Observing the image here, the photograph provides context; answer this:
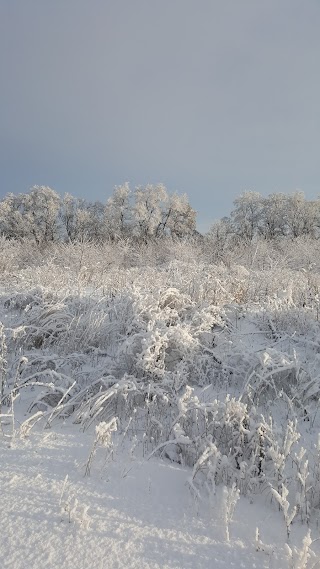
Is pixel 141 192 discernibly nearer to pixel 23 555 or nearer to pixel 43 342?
pixel 43 342

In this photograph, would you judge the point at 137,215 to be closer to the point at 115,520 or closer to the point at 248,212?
the point at 248,212

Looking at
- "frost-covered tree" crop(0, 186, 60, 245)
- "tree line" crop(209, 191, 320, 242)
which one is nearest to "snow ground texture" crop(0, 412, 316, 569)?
"tree line" crop(209, 191, 320, 242)

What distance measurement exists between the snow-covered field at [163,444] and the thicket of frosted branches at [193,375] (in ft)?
0.05

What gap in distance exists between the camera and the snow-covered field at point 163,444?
1.51 meters

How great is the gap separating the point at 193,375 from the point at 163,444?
4.21 ft

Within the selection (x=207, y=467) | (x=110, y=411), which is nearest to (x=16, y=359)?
(x=110, y=411)

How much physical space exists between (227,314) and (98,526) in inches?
126

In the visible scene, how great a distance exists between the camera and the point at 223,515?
5.44 feet

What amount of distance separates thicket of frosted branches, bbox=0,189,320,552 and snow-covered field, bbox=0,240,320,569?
15 millimetres

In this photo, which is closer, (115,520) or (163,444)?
(115,520)

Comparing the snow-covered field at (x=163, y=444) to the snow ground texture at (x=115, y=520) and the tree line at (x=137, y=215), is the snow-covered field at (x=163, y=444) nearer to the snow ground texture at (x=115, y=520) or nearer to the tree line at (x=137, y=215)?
the snow ground texture at (x=115, y=520)

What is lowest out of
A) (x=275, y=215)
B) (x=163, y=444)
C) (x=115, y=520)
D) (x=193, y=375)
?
(x=115, y=520)

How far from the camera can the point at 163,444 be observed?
6.93 feet

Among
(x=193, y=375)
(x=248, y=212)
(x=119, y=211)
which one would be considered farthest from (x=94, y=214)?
(x=193, y=375)
